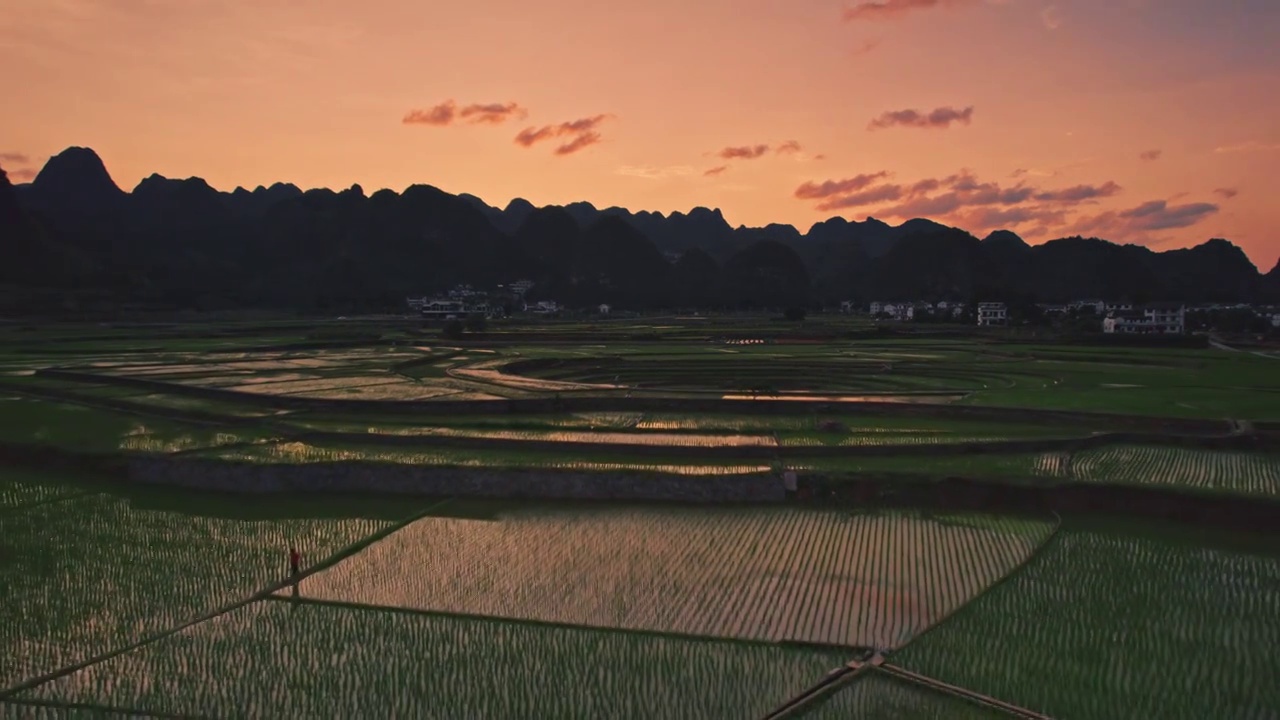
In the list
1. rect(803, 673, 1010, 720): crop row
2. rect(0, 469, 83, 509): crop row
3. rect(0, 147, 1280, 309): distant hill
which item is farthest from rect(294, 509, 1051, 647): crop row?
rect(0, 147, 1280, 309): distant hill

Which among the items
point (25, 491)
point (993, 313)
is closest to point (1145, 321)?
point (993, 313)

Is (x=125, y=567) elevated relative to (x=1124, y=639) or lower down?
lower down

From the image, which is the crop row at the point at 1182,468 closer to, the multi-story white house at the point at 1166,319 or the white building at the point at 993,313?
the multi-story white house at the point at 1166,319

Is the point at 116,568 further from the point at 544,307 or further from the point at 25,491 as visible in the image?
the point at 544,307

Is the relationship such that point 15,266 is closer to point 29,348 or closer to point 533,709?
point 29,348

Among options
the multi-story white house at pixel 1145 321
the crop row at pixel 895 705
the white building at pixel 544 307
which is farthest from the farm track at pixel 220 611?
the white building at pixel 544 307
